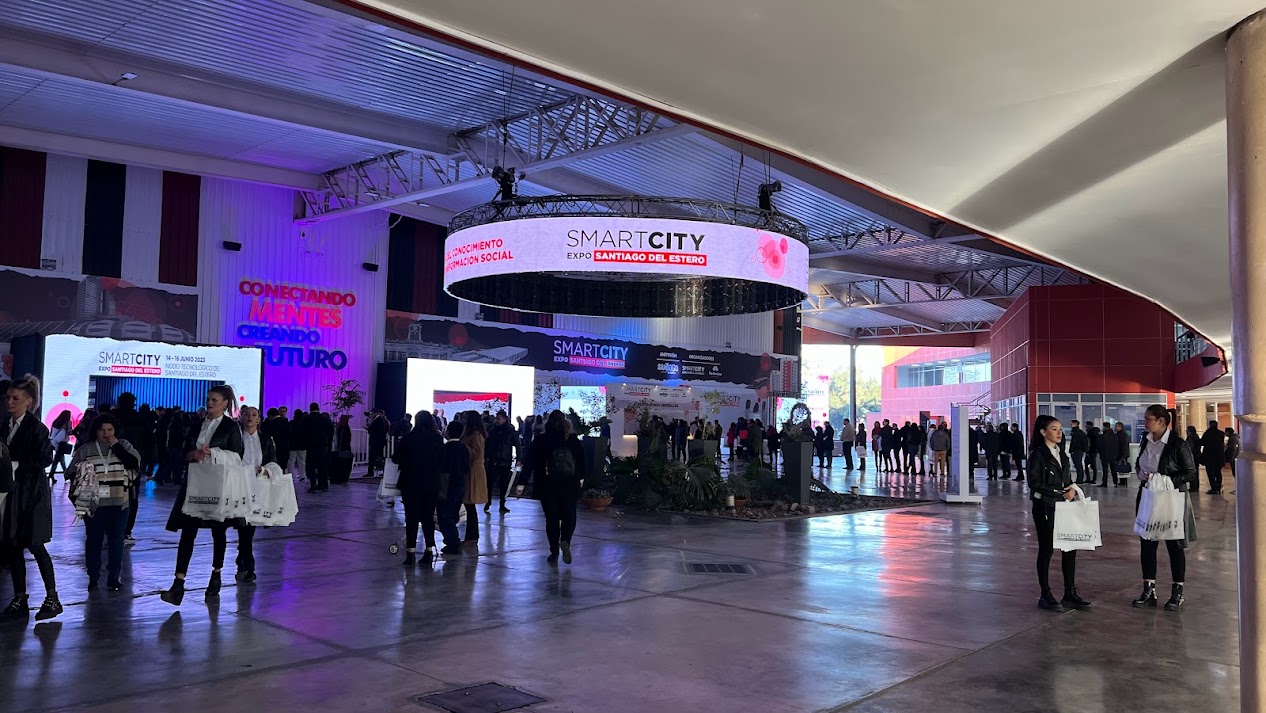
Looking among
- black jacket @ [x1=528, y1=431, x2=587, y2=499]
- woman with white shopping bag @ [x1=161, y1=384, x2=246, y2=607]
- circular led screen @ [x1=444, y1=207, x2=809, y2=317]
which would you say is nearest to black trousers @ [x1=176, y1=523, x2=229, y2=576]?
woman with white shopping bag @ [x1=161, y1=384, x2=246, y2=607]

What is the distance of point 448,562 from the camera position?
8680mm

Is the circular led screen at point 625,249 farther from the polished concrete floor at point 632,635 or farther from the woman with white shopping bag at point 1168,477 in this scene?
the woman with white shopping bag at point 1168,477

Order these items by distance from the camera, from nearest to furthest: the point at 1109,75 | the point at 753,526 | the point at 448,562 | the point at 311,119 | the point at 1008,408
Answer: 1. the point at 1109,75
2. the point at 448,562
3. the point at 753,526
4. the point at 311,119
5. the point at 1008,408

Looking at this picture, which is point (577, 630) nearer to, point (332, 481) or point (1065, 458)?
point (1065, 458)

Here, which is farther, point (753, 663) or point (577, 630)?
point (577, 630)

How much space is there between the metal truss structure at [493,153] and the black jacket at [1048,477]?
909 cm

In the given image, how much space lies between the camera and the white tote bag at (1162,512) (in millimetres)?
6855

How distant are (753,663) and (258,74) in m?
14.3

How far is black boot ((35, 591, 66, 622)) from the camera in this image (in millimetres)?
6027

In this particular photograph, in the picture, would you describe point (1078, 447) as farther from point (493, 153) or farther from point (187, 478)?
point (187, 478)

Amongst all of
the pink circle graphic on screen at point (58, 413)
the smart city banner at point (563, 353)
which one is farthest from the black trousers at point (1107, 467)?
the pink circle graphic on screen at point (58, 413)

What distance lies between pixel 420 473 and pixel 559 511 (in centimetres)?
130

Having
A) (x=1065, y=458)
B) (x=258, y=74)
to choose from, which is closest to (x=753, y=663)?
(x=1065, y=458)

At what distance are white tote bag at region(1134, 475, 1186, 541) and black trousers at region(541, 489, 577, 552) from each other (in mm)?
4621
